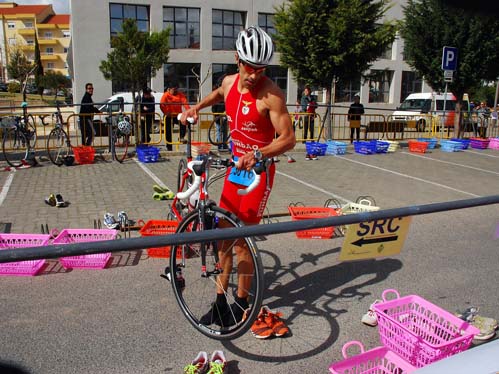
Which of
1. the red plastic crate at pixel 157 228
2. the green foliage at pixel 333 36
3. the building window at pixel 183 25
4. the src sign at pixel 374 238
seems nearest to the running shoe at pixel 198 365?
the src sign at pixel 374 238

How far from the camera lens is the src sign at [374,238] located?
274 centimetres

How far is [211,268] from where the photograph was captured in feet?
12.1

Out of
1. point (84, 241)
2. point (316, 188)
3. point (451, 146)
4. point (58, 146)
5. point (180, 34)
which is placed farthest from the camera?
point (180, 34)

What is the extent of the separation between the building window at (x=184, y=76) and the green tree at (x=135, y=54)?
11388 mm

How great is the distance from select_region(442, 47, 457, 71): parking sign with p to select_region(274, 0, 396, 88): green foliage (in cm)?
204

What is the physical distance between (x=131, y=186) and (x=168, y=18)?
25596 millimetres

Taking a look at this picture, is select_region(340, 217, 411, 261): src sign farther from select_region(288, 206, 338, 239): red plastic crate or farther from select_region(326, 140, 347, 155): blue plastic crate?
select_region(326, 140, 347, 155): blue plastic crate

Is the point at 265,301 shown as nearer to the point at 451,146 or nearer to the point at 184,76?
the point at 451,146

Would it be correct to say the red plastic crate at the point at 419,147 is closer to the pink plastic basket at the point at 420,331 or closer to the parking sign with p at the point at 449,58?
the parking sign with p at the point at 449,58

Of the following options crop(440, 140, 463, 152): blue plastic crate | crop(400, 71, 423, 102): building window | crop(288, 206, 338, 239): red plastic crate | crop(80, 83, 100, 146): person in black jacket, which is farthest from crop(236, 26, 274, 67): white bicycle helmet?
crop(400, 71, 423, 102): building window

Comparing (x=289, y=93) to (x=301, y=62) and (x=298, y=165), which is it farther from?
(x=298, y=165)

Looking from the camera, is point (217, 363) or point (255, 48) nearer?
point (217, 363)

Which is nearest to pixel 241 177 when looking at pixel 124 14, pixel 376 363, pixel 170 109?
pixel 376 363

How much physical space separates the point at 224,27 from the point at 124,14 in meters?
7.13
